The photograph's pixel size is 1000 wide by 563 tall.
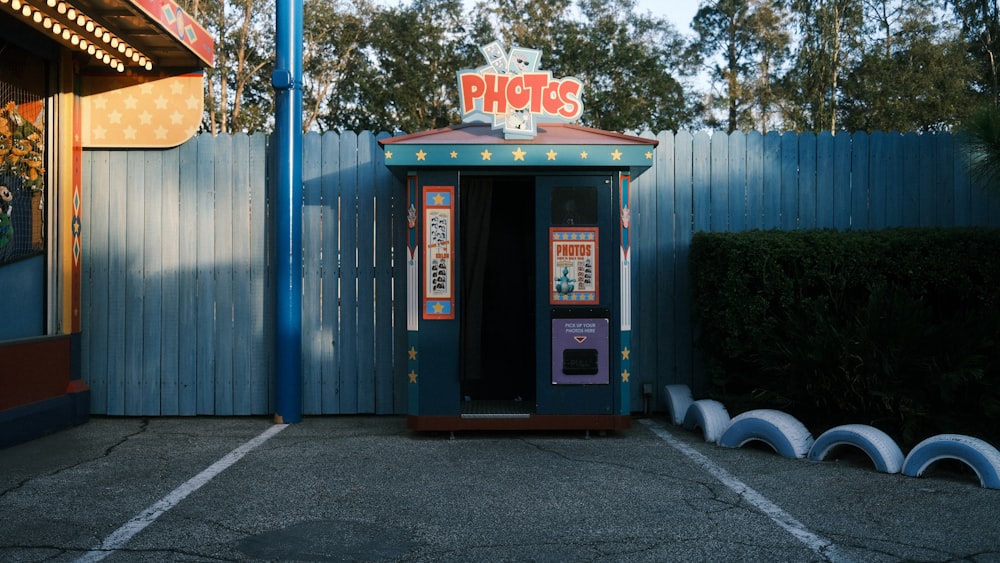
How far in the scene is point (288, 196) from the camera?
7324 millimetres

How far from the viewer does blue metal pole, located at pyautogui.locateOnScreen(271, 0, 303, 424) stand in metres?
7.30

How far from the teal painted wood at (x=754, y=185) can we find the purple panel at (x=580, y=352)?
6.79 ft

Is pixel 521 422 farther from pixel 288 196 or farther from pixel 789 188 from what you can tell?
pixel 789 188

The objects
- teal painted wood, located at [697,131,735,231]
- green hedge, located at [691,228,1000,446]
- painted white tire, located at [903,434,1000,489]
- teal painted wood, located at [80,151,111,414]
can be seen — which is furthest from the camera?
teal painted wood, located at [697,131,735,231]

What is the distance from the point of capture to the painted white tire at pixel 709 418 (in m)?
6.52

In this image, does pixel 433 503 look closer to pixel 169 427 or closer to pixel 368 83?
pixel 169 427

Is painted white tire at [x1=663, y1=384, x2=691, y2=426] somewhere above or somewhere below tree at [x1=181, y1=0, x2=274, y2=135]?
below

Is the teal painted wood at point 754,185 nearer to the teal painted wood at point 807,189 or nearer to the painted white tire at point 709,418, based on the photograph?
the teal painted wood at point 807,189

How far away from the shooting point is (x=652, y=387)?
25.4ft

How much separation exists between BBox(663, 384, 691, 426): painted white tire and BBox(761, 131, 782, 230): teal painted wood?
1752mm


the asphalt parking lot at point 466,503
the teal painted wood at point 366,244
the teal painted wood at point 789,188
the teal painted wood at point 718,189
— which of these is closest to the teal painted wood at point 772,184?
the teal painted wood at point 789,188

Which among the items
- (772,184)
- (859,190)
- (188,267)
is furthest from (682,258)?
(188,267)

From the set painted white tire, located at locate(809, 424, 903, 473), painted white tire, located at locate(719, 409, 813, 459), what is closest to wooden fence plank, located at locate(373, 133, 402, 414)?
painted white tire, located at locate(719, 409, 813, 459)

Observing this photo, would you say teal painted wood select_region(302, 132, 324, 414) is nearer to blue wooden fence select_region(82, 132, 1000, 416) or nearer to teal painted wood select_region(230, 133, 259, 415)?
blue wooden fence select_region(82, 132, 1000, 416)
